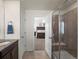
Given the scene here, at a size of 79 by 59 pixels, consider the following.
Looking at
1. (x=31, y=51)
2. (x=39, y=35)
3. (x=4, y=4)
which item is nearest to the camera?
(x=4, y=4)

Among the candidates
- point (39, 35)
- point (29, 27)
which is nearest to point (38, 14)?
point (29, 27)

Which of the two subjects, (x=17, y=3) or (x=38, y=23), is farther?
(x=38, y=23)

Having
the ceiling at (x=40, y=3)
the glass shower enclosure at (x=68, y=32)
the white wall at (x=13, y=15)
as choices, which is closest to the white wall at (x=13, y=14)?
the white wall at (x=13, y=15)

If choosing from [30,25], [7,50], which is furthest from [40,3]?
[7,50]

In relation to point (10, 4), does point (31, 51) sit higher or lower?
lower

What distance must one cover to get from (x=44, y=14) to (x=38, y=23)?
25.0 feet

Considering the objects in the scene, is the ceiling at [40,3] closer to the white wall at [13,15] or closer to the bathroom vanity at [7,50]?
the white wall at [13,15]

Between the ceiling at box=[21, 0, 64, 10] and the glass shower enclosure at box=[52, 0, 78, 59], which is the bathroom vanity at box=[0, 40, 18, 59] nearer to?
the glass shower enclosure at box=[52, 0, 78, 59]

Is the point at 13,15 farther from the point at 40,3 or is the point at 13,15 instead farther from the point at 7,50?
the point at 7,50

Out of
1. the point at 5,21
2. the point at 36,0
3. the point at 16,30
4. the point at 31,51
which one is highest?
A: the point at 36,0

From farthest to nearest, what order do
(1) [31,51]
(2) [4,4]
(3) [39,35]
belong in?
1. (3) [39,35]
2. (1) [31,51]
3. (2) [4,4]

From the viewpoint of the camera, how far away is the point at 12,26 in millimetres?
4629

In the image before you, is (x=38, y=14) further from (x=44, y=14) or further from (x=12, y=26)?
(x=12, y=26)

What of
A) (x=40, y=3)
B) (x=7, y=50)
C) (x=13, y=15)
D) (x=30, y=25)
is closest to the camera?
(x=7, y=50)
